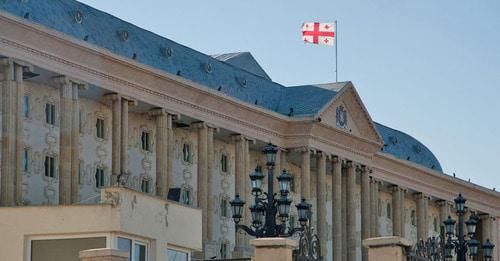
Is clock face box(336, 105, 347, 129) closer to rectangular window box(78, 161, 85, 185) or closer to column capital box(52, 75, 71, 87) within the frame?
rectangular window box(78, 161, 85, 185)

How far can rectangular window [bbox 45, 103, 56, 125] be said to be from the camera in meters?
70.2

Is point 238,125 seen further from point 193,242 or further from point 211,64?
point 193,242

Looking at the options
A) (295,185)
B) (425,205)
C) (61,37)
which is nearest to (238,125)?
(295,185)

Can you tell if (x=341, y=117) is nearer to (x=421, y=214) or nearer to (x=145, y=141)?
(x=145, y=141)

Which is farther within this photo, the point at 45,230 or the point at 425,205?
the point at 425,205

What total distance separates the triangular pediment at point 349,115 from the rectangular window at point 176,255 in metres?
47.3

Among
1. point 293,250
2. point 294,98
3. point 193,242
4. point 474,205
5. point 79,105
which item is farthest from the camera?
point 474,205

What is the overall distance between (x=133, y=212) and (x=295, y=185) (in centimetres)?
5420

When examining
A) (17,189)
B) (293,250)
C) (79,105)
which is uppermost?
(79,105)

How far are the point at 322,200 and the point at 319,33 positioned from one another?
9636 millimetres

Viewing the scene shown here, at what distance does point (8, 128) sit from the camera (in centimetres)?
6450

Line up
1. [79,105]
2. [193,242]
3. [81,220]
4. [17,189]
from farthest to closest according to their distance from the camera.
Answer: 1. [79,105]
2. [17,189]
3. [193,242]
4. [81,220]

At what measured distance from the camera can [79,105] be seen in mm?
72250

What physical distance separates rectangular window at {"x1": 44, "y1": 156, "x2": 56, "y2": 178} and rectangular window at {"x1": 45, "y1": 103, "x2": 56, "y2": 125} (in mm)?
1639
